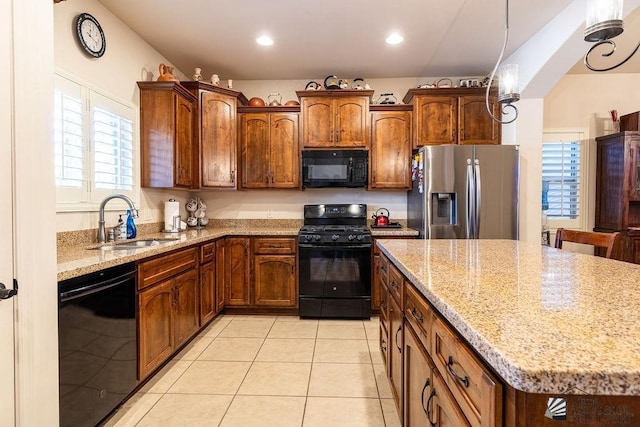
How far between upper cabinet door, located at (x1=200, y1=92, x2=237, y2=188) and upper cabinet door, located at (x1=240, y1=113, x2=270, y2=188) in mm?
134

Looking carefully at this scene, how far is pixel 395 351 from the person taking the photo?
171 cm

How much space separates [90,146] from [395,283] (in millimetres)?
2383

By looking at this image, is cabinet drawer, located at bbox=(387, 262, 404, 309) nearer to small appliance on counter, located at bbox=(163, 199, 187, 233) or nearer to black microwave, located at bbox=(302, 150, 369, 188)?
black microwave, located at bbox=(302, 150, 369, 188)

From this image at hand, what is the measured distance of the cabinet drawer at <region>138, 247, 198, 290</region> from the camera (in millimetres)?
2025

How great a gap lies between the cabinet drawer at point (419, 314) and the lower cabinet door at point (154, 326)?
1615 millimetres

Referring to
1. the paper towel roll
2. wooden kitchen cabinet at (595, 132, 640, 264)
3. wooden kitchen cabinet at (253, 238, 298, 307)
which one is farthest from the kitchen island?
wooden kitchen cabinet at (595, 132, 640, 264)

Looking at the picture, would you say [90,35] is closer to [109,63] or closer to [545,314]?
[109,63]

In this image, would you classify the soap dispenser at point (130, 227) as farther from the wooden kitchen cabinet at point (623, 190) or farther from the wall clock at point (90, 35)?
the wooden kitchen cabinet at point (623, 190)

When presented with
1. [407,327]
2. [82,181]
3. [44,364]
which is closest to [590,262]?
[407,327]

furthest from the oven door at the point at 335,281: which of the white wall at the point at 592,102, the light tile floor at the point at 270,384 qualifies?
the white wall at the point at 592,102

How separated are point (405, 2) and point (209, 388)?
3.15 m

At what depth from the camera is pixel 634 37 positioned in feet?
10.5

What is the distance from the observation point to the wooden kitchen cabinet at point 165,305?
2.03 metres

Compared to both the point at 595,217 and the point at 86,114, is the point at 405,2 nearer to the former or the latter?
the point at 86,114
